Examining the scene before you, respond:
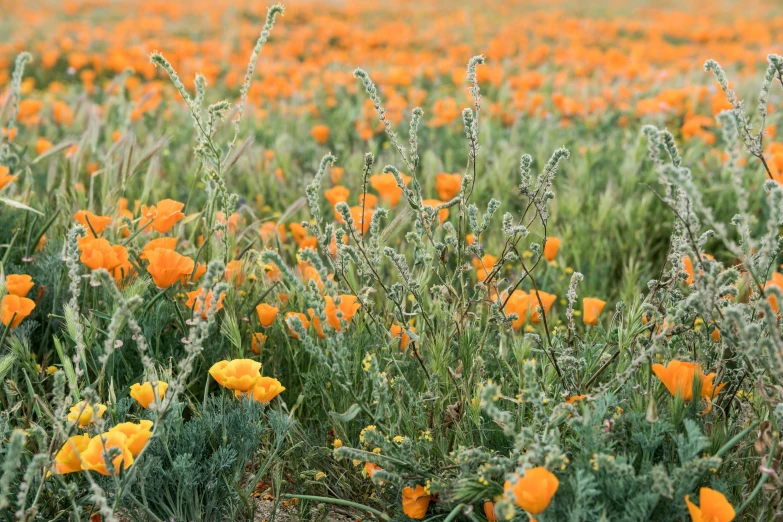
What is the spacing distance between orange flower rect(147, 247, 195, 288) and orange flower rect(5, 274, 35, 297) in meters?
0.29

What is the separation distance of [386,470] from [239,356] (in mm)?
612

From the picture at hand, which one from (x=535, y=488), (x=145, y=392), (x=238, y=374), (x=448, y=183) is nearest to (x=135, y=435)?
(x=145, y=392)

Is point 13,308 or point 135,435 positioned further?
point 13,308

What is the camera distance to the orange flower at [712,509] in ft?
3.84

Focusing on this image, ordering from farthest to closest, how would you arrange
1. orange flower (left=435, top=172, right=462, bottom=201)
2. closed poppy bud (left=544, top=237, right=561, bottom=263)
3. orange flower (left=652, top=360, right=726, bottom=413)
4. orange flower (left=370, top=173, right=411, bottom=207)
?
orange flower (left=435, top=172, right=462, bottom=201) < orange flower (left=370, top=173, right=411, bottom=207) < closed poppy bud (left=544, top=237, right=561, bottom=263) < orange flower (left=652, top=360, right=726, bottom=413)

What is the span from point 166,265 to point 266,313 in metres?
0.27

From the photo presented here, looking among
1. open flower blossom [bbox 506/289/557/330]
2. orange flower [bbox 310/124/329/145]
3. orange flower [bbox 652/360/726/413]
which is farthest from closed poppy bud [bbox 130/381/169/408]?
orange flower [bbox 310/124/329/145]

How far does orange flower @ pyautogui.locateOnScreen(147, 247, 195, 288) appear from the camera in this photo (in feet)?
5.68

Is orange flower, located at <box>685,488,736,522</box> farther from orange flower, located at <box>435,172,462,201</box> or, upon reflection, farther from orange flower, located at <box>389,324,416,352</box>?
orange flower, located at <box>435,172,462,201</box>

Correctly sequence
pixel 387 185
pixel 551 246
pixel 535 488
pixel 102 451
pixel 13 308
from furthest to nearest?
pixel 387 185, pixel 551 246, pixel 13 308, pixel 102 451, pixel 535 488

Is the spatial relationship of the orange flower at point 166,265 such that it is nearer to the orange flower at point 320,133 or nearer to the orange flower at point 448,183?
the orange flower at point 448,183

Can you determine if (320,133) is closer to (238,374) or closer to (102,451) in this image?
(238,374)

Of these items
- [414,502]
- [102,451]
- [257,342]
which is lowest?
[414,502]

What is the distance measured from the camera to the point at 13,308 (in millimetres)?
1715
